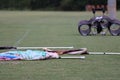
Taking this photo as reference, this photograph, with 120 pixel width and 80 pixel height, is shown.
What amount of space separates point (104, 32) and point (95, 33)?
562 mm

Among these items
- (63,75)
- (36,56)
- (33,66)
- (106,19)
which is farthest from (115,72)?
(106,19)

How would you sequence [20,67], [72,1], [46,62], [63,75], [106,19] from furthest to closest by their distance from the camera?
1. [72,1]
2. [106,19]
3. [46,62]
4. [20,67]
5. [63,75]

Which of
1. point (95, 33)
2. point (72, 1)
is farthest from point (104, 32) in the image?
point (72, 1)

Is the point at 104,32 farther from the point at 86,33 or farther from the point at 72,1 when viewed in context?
the point at 72,1

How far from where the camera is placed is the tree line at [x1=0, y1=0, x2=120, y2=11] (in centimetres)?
8862

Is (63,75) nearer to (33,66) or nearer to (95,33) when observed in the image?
(33,66)

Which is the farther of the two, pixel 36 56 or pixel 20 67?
pixel 36 56

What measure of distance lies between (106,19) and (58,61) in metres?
10.4

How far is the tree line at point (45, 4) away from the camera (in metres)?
88.6

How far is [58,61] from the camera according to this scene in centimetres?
1183

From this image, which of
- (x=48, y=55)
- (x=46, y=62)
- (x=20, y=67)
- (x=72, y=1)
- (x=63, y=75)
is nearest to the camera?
→ (x=63, y=75)

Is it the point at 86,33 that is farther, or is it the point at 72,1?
the point at 72,1

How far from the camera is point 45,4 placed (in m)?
92.2

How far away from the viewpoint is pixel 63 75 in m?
9.53
